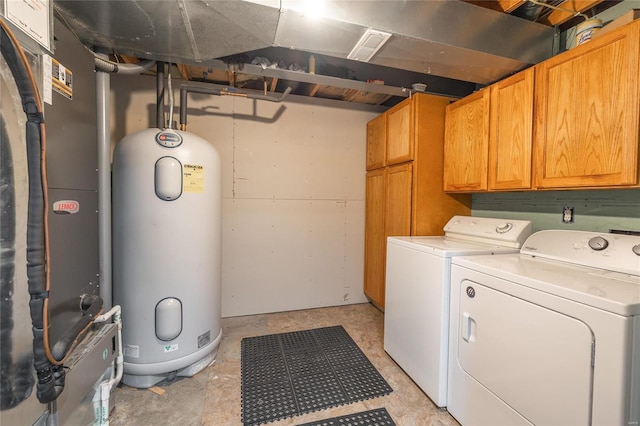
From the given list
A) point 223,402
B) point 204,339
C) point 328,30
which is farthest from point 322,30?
point 223,402

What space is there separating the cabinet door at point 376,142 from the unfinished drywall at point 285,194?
11 cm

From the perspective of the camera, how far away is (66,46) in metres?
1.04

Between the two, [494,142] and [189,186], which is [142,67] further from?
[494,142]

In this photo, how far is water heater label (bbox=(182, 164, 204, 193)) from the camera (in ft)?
5.64

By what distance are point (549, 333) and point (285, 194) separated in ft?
7.70

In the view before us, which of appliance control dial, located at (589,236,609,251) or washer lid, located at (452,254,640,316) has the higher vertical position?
appliance control dial, located at (589,236,609,251)

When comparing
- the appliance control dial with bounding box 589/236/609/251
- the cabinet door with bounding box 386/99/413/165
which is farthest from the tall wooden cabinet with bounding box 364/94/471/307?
the appliance control dial with bounding box 589/236/609/251

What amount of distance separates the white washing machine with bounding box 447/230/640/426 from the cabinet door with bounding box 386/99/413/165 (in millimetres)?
1173

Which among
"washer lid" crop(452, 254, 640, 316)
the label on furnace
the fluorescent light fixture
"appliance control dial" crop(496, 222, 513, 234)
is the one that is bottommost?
the label on furnace

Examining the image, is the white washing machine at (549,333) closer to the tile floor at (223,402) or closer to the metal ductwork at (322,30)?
the tile floor at (223,402)

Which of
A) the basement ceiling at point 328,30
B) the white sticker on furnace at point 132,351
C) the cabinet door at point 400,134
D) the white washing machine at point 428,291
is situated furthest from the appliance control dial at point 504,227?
the white sticker on furnace at point 132,351

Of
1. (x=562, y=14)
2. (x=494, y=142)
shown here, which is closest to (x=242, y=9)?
(x=494, y=142)

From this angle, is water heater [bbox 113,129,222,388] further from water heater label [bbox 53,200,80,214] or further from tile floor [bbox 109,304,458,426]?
water heater label [bbox 53,200,80,214]

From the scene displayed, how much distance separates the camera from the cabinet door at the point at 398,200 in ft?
7.59
